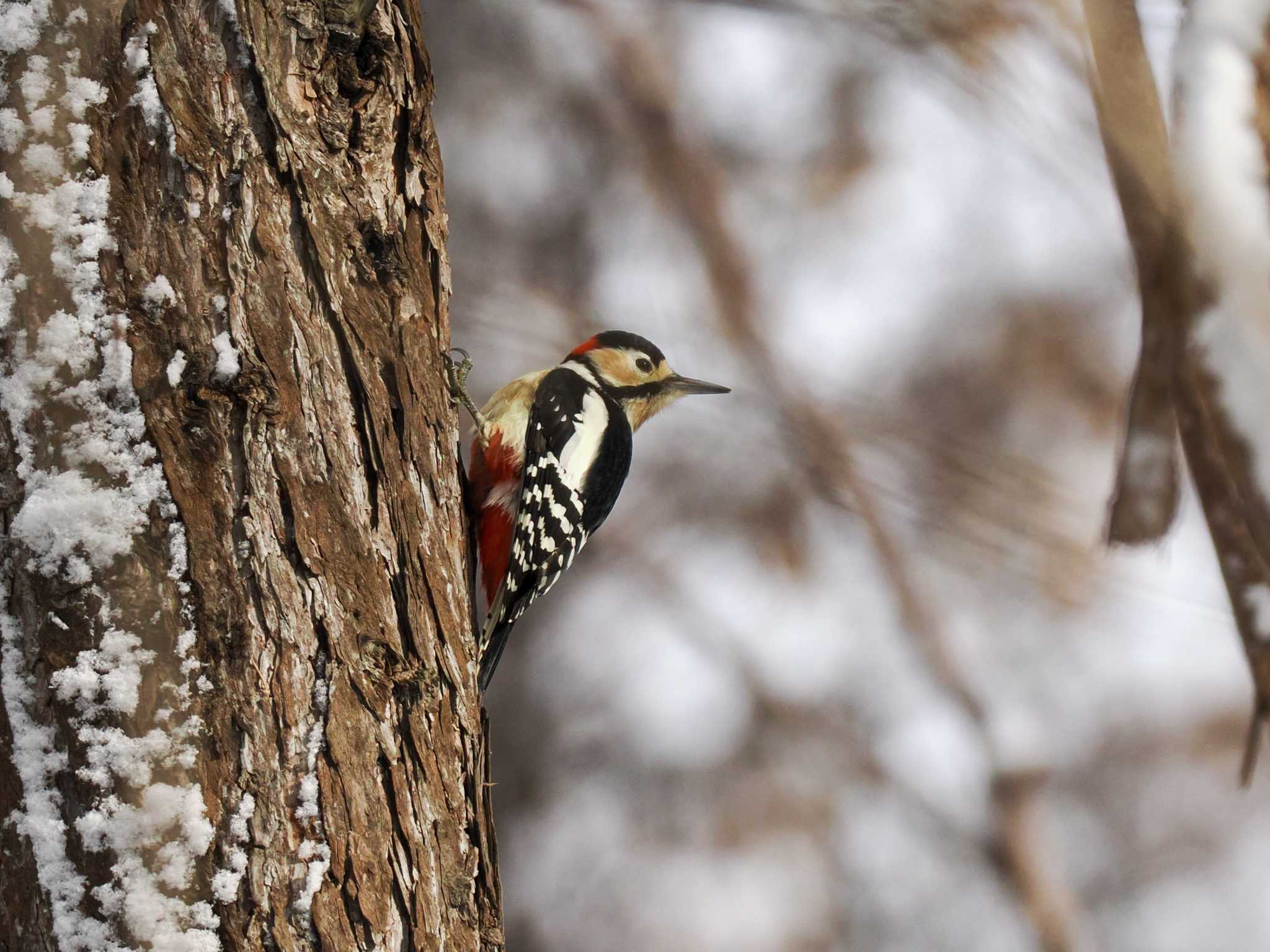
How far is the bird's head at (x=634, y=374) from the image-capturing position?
9.78 feet

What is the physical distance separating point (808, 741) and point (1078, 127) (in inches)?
115

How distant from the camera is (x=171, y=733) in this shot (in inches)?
39.8

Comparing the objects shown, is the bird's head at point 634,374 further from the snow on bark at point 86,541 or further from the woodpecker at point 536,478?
the snow on bark at point 86,541

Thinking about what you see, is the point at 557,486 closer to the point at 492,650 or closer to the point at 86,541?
the point at 492,650

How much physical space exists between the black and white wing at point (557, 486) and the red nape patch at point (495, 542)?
0.06ft

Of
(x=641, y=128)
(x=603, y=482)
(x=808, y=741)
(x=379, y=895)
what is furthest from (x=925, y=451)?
(x=379, y=895)

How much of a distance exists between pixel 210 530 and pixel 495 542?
1177mm

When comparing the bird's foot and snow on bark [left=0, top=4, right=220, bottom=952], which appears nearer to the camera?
snow on bark [left=0, top=4, right=220, bottom=952]

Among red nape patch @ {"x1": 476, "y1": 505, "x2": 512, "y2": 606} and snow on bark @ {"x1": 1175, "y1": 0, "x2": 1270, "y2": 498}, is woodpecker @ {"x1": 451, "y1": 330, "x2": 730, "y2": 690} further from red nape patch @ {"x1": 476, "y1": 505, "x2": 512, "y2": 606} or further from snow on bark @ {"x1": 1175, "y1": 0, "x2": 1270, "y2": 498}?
snow on bark @ {"x1": 1175, "y1": 0, "x2": 1270, "y2": 498}

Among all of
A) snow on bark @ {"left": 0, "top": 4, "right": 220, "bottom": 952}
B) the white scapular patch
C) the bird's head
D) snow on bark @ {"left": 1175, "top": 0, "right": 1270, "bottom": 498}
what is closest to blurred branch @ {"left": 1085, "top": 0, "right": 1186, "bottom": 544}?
snow on bark @ {"left": 1175, "top": 0, "right": 1270, "bottom": 498}

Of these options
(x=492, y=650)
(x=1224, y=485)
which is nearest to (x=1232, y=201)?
(x=1224, y=485)

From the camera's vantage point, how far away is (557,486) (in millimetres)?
2371

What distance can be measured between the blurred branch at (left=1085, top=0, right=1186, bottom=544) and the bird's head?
4.42ft

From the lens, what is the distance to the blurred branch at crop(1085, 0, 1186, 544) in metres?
1.67
